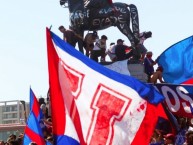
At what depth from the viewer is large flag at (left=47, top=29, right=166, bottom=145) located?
7.71 metres

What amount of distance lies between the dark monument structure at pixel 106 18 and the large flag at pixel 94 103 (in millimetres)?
16247

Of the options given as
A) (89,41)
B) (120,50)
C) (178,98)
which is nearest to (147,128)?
(178,98)

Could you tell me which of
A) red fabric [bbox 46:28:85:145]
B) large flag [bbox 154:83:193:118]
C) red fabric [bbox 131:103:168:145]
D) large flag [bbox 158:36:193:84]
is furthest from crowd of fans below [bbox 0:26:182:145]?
red fabric [bbox 46:28:85:145]

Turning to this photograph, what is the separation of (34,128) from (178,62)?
503 centimetres

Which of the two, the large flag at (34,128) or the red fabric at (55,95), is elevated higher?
the red fabric at (55,95)

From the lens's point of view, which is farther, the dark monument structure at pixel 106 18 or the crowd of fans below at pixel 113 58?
the dark monument structure at pixel 106 18

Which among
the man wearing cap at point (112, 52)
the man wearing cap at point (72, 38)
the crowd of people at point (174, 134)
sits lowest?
the crowd of people at point (174, 134)

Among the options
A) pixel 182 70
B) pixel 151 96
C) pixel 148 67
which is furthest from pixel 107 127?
pixel 148 67

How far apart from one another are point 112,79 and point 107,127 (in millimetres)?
640

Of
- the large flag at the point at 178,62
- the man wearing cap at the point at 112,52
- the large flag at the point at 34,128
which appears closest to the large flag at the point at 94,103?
the large flag at the point at 34,128

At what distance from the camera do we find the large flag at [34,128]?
1123 centimetres

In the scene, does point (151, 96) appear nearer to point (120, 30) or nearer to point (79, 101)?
point (79, 101)

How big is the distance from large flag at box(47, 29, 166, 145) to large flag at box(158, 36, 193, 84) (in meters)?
6.69

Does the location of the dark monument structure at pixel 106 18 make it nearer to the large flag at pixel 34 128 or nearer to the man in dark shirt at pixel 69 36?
the man in dark shirt at pixel 69 36
